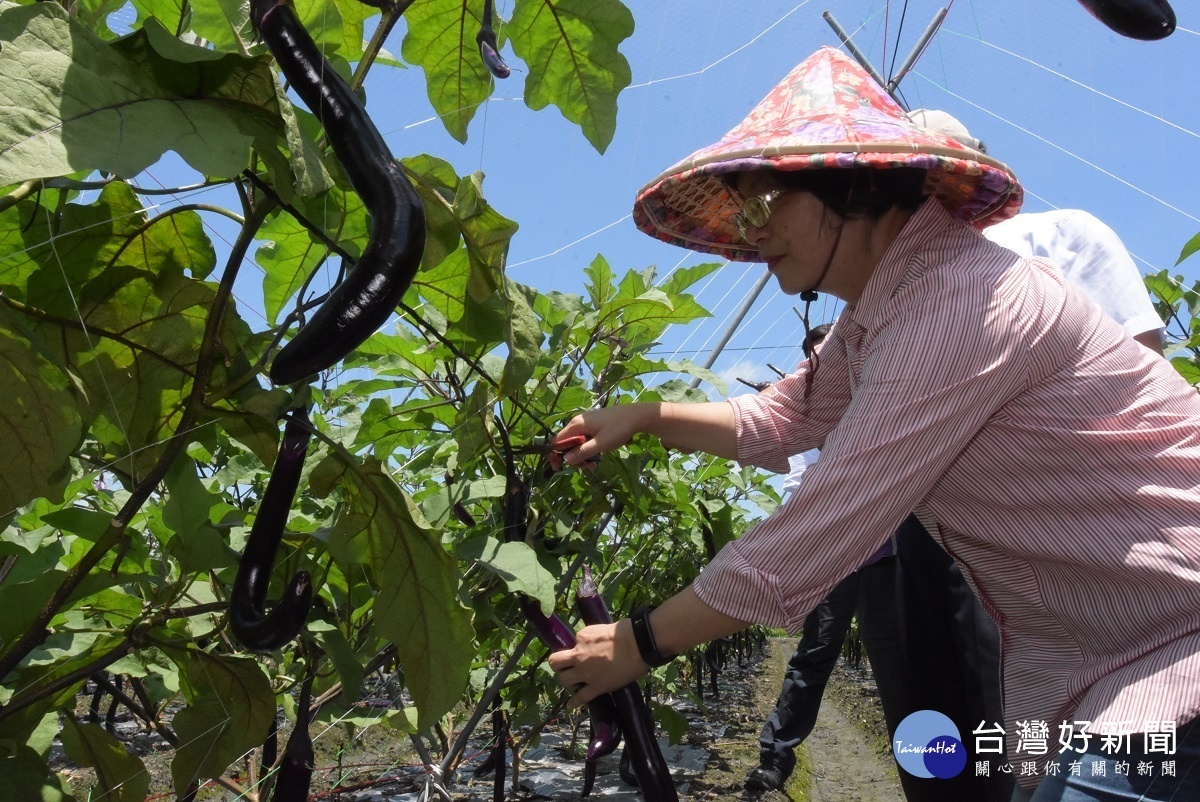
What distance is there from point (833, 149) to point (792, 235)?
117 millimetres

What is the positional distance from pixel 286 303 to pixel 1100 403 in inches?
31.3

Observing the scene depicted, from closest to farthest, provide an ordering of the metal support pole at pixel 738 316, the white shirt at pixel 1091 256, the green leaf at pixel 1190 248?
the white shirt at pixel 1091 256 < the green leaf at pixel 1190 248 < the metal support pole at pixel 738 316

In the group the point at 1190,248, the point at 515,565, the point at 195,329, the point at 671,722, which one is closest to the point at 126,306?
the point at 195,329

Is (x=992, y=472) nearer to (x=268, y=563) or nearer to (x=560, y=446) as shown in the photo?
(x=560, y=446)

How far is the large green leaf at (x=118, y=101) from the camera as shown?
0.48 m

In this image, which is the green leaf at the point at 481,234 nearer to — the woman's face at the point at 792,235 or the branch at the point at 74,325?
the branch at the point at 74,325

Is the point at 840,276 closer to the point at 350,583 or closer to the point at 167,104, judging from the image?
the point at 350,583

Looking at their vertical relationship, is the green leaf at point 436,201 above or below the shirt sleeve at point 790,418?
above

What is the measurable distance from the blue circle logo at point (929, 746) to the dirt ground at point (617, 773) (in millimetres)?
Answer: 916

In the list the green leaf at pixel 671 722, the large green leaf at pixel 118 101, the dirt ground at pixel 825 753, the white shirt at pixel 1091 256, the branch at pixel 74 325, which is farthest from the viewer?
the dirt ground at pixel 825 753

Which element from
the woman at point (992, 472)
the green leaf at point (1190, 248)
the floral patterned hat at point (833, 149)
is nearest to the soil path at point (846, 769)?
the green leaf at point (1190, 248)

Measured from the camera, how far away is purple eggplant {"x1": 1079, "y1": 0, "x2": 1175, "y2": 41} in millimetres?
813

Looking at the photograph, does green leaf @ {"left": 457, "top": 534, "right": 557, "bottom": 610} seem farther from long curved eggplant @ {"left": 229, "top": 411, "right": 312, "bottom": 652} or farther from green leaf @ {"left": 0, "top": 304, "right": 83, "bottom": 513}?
green leaf @ {"left": 0, "top": 304, "right": 83, "bottom": 513}

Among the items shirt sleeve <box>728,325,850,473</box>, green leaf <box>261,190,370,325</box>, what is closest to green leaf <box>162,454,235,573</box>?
green leaf <box>261,190,370,325</box>
